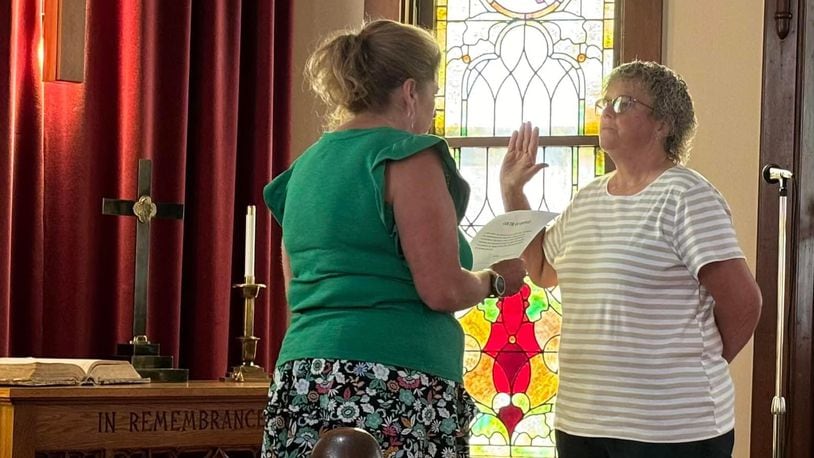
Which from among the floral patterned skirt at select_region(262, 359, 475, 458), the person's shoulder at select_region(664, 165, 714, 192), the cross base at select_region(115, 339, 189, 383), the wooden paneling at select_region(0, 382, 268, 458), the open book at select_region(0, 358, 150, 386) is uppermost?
the person's shoulder at select_region(664, 165, 714, 192)

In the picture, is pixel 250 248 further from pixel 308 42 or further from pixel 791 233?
pixel 791 233

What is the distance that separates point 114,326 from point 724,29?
222 cm

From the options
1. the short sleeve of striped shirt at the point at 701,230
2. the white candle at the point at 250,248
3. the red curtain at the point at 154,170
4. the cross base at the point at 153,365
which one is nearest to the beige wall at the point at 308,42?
the red curtain at the point at 154,170

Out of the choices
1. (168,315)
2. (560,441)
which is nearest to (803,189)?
(560,441)

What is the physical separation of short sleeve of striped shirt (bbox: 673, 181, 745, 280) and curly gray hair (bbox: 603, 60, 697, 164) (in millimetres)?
192

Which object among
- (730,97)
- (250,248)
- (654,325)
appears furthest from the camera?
(730,97)

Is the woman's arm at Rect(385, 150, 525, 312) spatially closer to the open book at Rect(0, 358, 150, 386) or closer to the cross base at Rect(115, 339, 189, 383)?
the open book at Rect(0, 358, 150, 386)

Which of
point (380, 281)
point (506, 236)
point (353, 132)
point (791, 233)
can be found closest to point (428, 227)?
point (380, 281)

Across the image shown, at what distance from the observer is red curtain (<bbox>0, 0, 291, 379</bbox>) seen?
3.67 m

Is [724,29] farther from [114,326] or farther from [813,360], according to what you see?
[114,326]

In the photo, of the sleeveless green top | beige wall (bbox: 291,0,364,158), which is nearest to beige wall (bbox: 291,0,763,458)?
beige wall (bbox: 291,0,364,158)

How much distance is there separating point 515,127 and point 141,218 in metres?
1.54

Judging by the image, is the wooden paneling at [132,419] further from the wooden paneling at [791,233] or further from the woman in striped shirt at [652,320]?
the wooden paneling at [791,233]

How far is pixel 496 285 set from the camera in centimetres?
229
